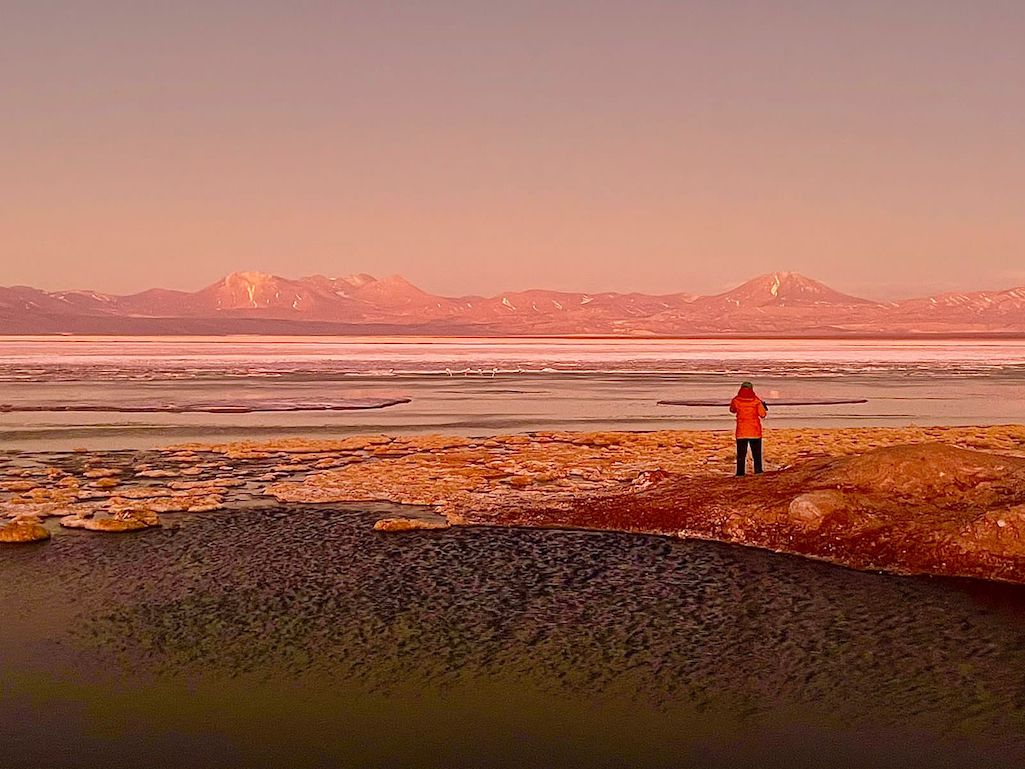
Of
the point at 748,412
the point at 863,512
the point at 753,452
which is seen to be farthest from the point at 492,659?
the point at 748,412

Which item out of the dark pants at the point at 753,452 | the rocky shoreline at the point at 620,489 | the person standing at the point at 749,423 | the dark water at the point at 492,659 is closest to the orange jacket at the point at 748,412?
the person standing at the point at 749,423

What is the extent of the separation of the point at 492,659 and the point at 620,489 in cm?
1008

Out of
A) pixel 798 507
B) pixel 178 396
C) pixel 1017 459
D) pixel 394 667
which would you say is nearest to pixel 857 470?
pixel 798 507

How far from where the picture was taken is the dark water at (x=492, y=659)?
920 centimetres

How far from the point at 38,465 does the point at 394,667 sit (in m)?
17.5

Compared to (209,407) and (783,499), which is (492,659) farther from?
(209,407)

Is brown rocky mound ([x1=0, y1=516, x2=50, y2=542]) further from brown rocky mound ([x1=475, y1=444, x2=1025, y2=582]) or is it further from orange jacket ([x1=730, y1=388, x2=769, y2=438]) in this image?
orange jacket ([x1=730, y1=388, x2=769, y2=438])

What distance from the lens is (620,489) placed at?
829 inches

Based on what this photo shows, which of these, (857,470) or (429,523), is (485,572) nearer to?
(429,523)

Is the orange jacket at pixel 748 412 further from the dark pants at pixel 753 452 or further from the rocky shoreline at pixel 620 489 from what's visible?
the rocky shoreline at pixel 620 489

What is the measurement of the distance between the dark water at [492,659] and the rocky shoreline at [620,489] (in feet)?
3.33

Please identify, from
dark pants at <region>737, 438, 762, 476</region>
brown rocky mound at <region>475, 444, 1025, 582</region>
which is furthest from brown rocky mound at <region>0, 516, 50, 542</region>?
dark pants at <region>737, 438, 762, 476</region>

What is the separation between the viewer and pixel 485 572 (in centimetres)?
1496

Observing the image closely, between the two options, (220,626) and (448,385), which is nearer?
(220,626)
